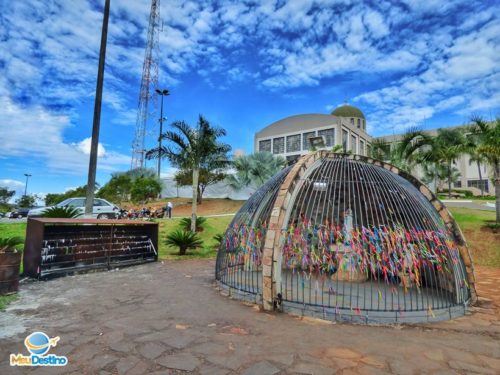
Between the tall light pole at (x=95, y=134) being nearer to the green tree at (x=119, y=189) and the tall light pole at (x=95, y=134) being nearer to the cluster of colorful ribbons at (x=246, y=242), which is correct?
the cluster of colorful ribbons at (x=246, y=242)

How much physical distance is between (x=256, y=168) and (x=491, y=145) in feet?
→ 67.7

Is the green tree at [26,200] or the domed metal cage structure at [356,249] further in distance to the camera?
A: the green tree at [26,200]

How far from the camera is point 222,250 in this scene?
26.5 feet

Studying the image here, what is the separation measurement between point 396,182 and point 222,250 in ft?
15.0

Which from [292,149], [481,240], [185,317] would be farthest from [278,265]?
[292,149]

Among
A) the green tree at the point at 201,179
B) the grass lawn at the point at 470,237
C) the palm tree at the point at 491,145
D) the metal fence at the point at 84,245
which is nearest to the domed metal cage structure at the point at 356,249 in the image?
the metal fence at the point at 84,245

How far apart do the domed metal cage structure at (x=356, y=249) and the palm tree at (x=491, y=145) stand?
1034cm

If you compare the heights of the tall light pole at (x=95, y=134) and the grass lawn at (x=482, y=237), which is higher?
the tall light pole at (x=95, y=134)

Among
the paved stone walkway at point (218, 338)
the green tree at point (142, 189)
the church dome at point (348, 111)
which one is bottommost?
the paved stone walkway at point (218, 338)

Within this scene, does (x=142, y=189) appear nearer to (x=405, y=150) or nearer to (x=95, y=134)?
(x=95, y=134)

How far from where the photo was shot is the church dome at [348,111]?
201ft

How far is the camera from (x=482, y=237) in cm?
1501

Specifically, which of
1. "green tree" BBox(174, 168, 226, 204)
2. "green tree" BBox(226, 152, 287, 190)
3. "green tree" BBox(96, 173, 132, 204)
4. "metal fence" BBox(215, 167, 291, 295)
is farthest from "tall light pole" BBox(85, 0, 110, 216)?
"green tree" BBox(96, 173, 132, 204)

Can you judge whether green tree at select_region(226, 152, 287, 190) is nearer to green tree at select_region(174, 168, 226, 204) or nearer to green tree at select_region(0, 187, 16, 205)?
green tree at select_region(174, 168, 226, 204)
